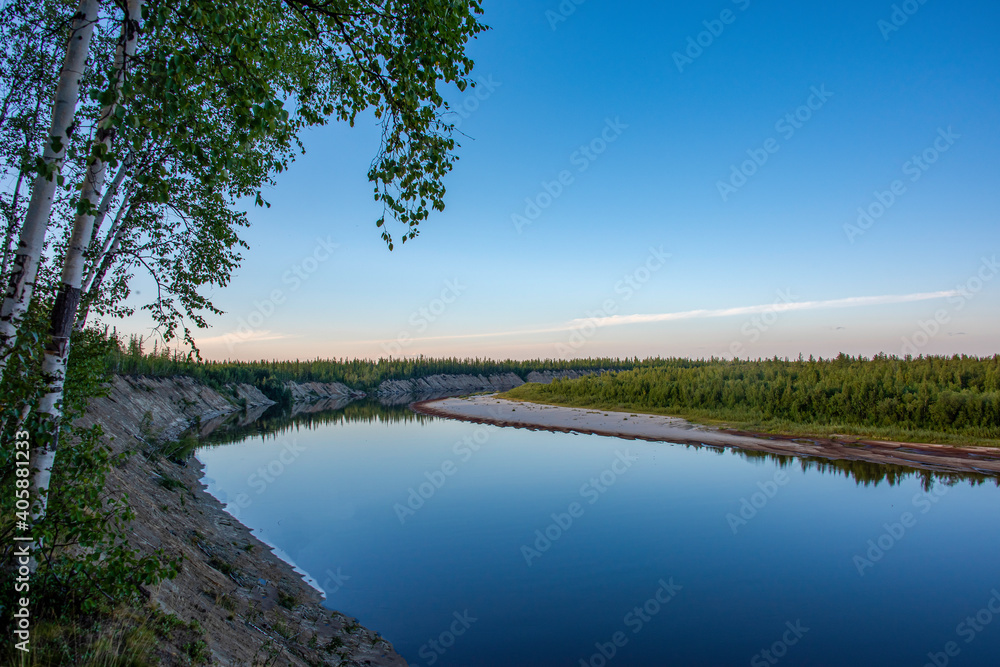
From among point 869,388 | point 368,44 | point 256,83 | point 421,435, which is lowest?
point 421,435

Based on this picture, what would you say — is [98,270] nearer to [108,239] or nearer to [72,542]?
[108,239]

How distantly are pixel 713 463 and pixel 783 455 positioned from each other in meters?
4.63

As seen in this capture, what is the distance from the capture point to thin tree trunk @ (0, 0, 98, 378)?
3.64m

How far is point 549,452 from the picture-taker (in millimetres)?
27422

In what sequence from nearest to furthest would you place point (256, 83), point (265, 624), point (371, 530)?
point (256, 83) → point (265, 624) → point (371, 530)

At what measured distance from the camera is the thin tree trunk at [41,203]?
3637mm

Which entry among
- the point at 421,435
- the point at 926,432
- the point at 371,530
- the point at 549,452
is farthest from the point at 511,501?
the point at 926,432

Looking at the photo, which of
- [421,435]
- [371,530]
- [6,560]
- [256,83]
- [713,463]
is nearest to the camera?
[256,83]

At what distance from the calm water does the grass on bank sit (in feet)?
34.6

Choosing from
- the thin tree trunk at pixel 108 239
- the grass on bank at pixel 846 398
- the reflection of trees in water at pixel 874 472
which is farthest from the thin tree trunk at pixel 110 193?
the grass on bank at pixel 846 398

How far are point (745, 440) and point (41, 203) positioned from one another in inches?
1274

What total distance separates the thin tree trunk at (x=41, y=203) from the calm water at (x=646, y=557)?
23.7 ft

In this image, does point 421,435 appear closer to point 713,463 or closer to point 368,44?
point 713,463

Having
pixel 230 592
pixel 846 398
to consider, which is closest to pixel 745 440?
pixel 846 398
